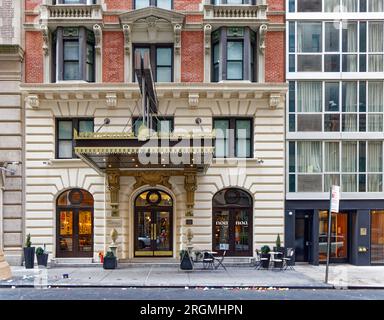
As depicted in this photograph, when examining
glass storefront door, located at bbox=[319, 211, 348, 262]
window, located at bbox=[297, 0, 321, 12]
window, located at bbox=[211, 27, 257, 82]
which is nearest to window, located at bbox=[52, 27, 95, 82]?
window, located at bbox=[211, 27, 257, 82]

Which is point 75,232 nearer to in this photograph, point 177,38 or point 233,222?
point 233,222

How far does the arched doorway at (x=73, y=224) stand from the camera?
2044 centimetres

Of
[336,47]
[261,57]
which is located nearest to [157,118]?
[261,57]

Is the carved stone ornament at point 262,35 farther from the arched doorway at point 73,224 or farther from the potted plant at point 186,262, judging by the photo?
the arched doorway at point 73,224

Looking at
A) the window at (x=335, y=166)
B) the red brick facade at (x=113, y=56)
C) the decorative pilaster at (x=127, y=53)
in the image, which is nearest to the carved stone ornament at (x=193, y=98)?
the decorative pilaster at (x=127, y=53)

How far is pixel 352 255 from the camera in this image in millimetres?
20844

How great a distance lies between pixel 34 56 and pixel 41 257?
31.6 feet

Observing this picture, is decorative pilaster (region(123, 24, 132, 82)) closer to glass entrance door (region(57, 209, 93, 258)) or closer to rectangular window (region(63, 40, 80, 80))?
rectangular window (region(63, 40, 80, 80))

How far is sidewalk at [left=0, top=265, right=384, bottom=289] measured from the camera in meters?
14.9

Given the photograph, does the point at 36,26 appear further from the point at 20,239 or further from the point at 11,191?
the point at 20,239

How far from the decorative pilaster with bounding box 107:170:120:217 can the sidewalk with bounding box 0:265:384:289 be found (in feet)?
9.43

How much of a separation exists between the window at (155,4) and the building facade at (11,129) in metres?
5.75

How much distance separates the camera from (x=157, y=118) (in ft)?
67.3
